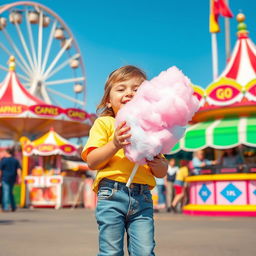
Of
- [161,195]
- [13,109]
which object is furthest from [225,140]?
[13,109]

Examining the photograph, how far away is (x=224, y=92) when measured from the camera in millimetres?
9594

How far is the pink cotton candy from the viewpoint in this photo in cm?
203

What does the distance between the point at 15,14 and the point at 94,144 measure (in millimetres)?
26549

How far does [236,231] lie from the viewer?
17.5 feet

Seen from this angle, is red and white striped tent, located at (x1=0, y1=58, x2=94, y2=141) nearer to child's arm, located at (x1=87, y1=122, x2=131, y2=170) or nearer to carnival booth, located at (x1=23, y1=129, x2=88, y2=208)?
carnival booth, located at (x1=23, y1=129, x2=88, y2=208)

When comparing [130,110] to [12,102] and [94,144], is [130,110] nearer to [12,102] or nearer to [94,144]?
[94,144]

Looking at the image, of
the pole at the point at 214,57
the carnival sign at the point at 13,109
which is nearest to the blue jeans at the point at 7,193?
the pole at the point at 214,57

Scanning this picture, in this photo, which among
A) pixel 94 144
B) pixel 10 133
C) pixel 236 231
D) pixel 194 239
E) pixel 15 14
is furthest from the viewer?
pixel 15 14

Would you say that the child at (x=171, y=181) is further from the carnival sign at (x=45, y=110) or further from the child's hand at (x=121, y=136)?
the carnival sign at (x=45, y=110)

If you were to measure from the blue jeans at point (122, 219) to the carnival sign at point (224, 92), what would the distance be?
7727 millimetres

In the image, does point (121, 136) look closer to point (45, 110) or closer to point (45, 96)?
point (45, 110)

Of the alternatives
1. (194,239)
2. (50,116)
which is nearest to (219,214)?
(194,239)

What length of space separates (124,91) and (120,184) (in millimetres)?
488

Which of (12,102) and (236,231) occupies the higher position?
(12,102)
